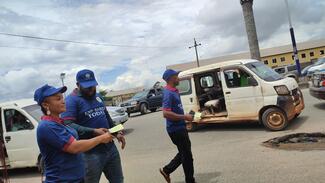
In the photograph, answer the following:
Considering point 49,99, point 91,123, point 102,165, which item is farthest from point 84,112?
point 49,99

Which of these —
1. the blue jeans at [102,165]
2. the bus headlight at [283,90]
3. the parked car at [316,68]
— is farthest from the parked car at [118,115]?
the blue jeans at [102,165]

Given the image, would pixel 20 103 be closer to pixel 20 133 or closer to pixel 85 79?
pixel 20 133

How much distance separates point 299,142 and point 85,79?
18.7ft

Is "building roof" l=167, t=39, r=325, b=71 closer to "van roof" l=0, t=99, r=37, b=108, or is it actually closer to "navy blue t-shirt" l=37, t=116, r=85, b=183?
"van roof" l=0, t=99, r=37, b=108

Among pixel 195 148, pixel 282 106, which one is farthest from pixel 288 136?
pixel 195 148

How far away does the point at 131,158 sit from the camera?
9961 millimetres

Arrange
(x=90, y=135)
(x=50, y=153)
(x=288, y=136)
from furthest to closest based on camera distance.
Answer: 1. (x=288, y=136)
2. (x=90, y=135)
3. (x=50, y=153)

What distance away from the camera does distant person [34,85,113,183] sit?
3.39m

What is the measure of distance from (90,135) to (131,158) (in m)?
5.55

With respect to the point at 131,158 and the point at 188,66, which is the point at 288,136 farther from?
the point at 188,66

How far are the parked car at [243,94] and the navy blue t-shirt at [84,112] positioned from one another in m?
5.67

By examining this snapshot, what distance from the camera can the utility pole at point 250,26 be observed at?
2208 centimetres

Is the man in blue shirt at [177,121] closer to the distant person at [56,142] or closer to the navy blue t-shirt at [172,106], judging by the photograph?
the navy blue t-shirt at [172,106]

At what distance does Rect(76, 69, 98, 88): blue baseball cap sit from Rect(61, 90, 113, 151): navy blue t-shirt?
0.61ft
